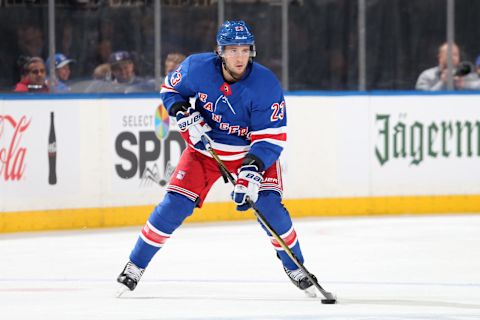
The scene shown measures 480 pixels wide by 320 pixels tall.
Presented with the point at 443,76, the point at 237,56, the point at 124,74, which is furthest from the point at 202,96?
the point at 443,76

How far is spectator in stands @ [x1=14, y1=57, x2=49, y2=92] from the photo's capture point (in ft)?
32.9

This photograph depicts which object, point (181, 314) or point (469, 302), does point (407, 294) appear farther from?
point (181, 314)

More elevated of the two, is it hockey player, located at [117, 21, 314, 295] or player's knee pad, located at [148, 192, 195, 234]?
hockey player, located at [117, 21, 314, 295]

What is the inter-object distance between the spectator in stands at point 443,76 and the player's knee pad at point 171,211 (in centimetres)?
498

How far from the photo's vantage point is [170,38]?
35.1 feet

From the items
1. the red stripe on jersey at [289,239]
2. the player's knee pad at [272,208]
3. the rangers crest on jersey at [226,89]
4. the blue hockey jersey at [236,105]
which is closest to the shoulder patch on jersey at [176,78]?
the blue hockey jersey at [236,105]

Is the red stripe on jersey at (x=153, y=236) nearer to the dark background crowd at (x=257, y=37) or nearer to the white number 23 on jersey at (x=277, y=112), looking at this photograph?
the white number 23 on jersey at (x=277, y=112)

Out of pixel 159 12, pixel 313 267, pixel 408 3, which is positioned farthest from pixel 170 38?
pixel 313 267

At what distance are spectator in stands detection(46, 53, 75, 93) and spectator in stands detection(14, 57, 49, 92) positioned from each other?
0.07 meters

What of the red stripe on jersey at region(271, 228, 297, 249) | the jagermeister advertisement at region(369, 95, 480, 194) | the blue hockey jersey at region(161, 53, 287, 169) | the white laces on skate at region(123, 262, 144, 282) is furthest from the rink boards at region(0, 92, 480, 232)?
the red stripe on jersey at region(271, 228, 297, 249)

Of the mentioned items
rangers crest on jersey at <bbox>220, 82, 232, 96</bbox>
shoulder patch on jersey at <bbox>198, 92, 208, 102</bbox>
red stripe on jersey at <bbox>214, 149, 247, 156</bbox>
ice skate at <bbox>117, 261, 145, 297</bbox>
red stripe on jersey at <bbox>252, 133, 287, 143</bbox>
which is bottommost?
ice skate at <bbox>117, 261, 145, 297</bbox>

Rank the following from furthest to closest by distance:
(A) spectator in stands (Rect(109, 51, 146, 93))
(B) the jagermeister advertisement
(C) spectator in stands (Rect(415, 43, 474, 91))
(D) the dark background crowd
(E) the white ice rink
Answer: (C) spectator in stands (Rect(415, 43, 474, 91)) → (B) the jagermeister advertisement → (A) spectator in stands (Rect(109, 51, 146, 93)) → (D) the dark background crowd → (E) the white ice rink

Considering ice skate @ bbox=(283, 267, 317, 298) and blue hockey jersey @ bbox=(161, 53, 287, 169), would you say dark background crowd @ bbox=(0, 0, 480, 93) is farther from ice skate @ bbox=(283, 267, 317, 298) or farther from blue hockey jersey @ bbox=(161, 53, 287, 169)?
ice skate @ bbox=(283, 267, 317, 298)

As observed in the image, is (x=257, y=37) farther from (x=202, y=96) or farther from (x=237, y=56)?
(x=237, y=56)
